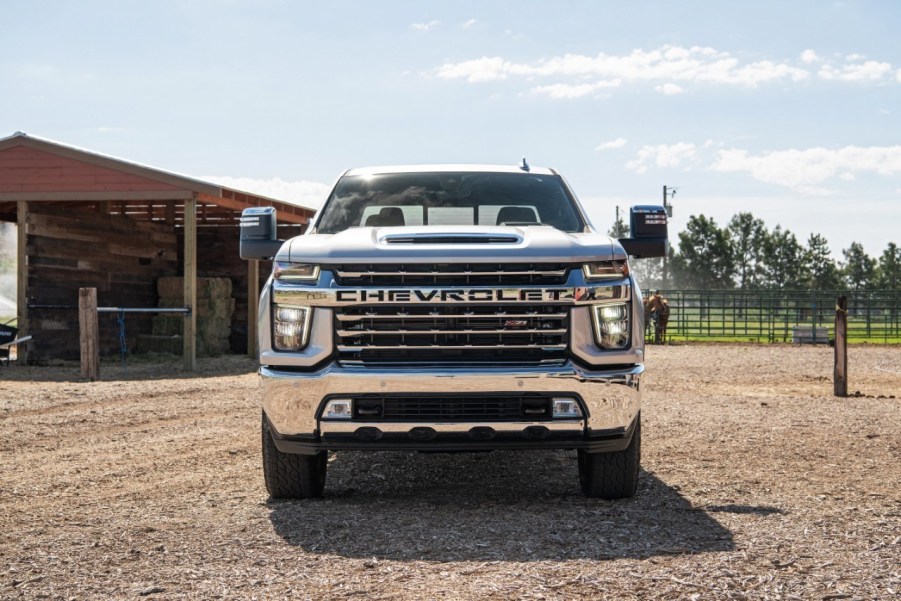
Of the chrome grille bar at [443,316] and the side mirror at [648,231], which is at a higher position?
the side mirror at [648,231]

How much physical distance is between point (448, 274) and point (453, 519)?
1.31 meters

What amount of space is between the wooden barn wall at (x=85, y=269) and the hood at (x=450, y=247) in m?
14.4

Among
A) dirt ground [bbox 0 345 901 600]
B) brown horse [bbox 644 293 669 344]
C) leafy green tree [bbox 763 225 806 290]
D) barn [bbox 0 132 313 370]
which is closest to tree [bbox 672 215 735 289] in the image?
leafy green tree [bbox 763 225 806 290]

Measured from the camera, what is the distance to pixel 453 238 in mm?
5180

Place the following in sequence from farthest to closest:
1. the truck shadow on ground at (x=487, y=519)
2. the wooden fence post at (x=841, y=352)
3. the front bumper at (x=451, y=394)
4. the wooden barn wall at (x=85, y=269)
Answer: the wooden barn wall at (x=85, y=269), the wooden fence post at (x=841, y=352), the front bumper at (x=451, y=394), the truck shadow on ground at (x=487, y=519)

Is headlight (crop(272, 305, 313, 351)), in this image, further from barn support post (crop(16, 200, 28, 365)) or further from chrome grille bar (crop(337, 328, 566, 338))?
barn support post (crop(16, 200, 28, 365))

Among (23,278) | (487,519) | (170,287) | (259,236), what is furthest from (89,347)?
(487,519)

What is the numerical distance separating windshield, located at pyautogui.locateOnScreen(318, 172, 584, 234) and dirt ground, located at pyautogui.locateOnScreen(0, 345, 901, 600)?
68.6 inches

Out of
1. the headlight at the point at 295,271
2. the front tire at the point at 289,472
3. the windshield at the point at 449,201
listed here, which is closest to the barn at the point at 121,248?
the windshield at the point at 449,201

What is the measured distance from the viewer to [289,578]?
13.3 ft

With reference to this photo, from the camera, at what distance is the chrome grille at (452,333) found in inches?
197

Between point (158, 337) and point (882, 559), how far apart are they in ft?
59.1

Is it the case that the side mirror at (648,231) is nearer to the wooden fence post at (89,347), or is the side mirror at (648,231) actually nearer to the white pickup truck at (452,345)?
the white pickup truck at (452,345)

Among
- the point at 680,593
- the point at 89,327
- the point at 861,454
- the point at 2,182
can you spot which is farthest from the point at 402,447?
the point at 2,182
